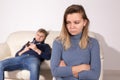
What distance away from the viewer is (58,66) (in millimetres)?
1734

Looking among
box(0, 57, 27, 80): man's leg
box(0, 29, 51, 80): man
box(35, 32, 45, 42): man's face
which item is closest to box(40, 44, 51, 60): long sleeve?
box(0, 29, 51, 80): man

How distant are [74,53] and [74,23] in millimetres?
230

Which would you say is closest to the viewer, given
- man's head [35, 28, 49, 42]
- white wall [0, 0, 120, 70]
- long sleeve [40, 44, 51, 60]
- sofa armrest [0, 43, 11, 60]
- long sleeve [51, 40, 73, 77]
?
long sleeve [51, 40, 73, 77]

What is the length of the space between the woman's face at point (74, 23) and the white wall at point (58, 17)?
167 cm

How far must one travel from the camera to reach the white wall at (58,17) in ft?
11.1

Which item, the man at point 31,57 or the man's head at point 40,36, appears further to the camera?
the man's head at point 40,36

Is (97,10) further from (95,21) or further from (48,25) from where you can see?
(48,25)

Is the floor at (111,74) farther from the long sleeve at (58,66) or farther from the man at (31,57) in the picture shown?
the long sleeve at (58,66)

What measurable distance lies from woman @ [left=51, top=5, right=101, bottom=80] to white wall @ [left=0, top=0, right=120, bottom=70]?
1660mm

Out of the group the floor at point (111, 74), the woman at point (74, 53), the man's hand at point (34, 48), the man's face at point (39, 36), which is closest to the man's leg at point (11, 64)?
the man's hand at point (34, 48)

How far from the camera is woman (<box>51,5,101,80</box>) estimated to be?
171 centimetres

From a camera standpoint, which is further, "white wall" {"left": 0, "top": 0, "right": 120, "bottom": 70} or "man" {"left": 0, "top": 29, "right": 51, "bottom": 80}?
"white wall" {"left": 0, "top": 0, "right": 120, "bottom": 70}

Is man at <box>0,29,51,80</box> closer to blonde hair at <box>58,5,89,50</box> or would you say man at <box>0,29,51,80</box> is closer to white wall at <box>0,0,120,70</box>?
white wall at <box>0,0,120,70</box>

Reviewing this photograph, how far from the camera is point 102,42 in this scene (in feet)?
11.3
